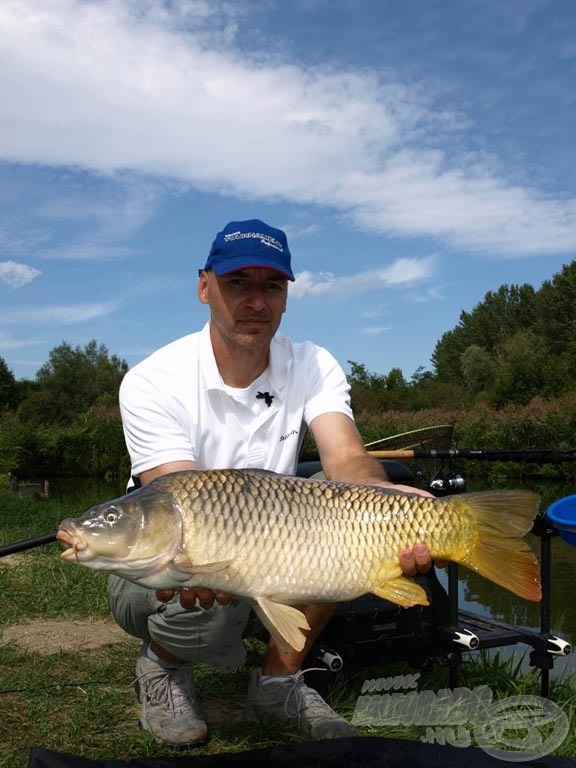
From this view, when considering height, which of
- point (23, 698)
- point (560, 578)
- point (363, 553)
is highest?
point (363, 553)

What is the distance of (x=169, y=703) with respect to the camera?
1.83m

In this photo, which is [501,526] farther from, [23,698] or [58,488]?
[58,488]

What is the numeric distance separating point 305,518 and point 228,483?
0.53 ft

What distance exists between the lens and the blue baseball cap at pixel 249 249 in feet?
6.68

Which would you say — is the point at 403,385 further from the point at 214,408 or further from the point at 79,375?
the point at 214,408

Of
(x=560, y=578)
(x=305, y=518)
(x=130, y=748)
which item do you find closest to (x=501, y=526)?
(x=305, y=518)

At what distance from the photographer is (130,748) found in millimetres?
1768

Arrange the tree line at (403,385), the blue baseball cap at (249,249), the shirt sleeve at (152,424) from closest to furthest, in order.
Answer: the shirt sleeve at (152,424) → the blue baseball cap at (249,249) → the tree line at (403,385)

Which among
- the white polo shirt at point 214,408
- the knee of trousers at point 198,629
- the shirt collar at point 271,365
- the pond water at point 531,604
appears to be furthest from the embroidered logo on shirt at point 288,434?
the pond water at point 531,604

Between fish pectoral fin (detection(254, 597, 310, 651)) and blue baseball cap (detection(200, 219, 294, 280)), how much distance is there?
91 cm

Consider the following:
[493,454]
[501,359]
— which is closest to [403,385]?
[501,359]

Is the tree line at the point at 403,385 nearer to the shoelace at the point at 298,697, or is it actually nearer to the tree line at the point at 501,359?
the tree line at the point at 501,359

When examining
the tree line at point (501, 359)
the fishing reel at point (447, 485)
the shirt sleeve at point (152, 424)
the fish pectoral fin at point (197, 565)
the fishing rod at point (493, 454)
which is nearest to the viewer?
the fish pectoral fin at point (197, 565)

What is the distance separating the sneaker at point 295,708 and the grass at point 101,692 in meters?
0.03
